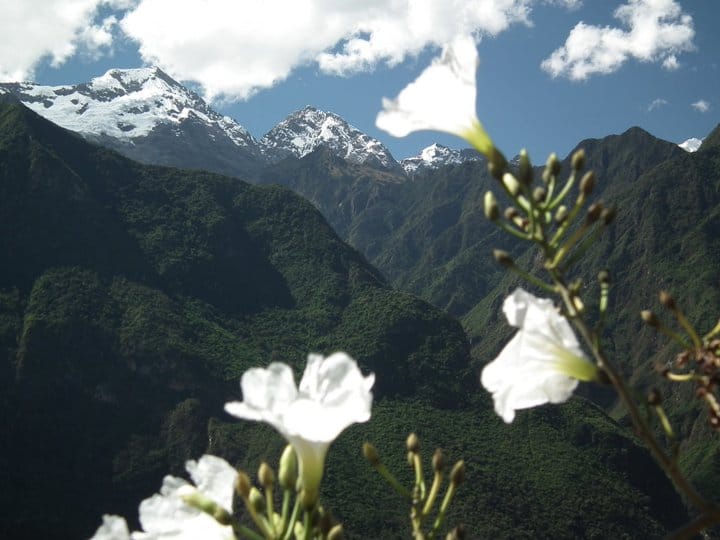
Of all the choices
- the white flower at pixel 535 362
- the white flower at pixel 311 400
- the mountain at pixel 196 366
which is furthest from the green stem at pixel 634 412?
the mountain at pixel 196 366

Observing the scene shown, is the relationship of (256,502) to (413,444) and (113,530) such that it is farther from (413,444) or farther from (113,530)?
(413,444)

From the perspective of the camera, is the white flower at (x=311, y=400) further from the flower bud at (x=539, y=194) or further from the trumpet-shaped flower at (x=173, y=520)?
the flower bud at (x=539, y=194)

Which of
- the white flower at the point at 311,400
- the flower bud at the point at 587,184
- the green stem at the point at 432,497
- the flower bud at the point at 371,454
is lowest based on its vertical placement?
the green stem at the point at 432,497

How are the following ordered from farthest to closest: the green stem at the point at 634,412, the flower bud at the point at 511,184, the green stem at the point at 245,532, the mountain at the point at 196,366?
the mountain at the point at 196,366 < the flower bud at the point at 511,184 < the green stem at the point at 245,532 < the green stem at the point at 634,412

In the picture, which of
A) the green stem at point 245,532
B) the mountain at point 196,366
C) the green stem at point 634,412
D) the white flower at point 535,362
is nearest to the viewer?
the green stem at point 634,412

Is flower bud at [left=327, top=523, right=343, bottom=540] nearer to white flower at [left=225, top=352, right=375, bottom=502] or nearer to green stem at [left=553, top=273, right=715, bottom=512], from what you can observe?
white flower at [left=225, top=352, right=375, bottom=502]

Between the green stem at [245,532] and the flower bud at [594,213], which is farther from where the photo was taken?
the flower bud at [594,213]

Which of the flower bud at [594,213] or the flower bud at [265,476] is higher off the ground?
the flower bud at [594,213]
